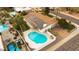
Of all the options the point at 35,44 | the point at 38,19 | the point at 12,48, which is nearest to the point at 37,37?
the point at 35,44

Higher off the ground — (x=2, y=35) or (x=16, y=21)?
(x=16, y=21)

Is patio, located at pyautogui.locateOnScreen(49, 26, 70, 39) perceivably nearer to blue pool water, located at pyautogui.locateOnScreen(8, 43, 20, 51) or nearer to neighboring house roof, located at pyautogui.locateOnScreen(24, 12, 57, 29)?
neighboring house roof, located at pyautogui.locateOnScreen(24, 12, 57, 29)

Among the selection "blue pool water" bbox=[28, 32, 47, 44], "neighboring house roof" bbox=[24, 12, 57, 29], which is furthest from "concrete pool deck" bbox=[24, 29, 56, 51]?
"neighboring house roof" bbox=[24, 12, 57, 29]

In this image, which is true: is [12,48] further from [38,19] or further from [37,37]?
[38,19]

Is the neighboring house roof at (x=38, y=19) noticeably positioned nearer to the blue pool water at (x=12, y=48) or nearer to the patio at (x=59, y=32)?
the patio at (x=59, y=32)
